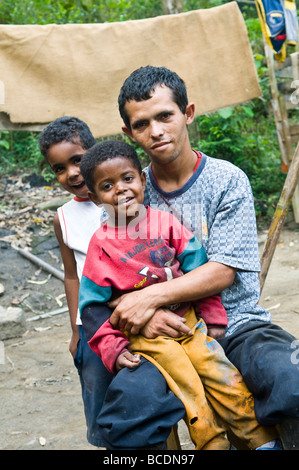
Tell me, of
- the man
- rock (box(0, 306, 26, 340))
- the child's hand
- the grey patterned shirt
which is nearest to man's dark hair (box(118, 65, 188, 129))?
the man

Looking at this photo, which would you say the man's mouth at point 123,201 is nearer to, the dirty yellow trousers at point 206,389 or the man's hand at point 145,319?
the man's hand at point 145,319

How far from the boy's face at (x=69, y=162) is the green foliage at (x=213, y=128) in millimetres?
4257

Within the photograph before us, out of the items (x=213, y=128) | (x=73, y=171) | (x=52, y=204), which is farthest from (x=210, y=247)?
(x=52, y=204)

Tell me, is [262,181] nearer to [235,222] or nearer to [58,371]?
[58,371]

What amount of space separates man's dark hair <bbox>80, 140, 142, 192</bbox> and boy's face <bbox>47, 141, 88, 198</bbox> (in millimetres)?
326

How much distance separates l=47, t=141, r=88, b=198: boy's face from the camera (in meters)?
2.22

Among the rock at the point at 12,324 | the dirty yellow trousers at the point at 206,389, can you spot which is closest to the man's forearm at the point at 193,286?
the dirty yellow trousers at the point at 206,389

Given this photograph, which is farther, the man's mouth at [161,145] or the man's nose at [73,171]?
the man's nose at [73,171]

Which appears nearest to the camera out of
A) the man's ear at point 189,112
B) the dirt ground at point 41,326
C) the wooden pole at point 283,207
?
the man's ear at point 189,112

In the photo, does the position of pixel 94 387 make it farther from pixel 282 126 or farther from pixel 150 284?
pixel 282 126

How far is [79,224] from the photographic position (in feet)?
7.48

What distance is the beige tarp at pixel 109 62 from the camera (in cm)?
390
